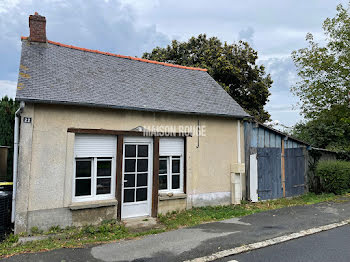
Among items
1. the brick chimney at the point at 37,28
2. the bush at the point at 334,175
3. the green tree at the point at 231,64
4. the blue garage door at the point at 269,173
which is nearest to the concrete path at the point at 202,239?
the blue garage door at the point at 269,173

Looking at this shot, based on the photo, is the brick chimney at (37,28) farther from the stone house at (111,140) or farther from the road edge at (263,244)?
the road edge at (263,244)

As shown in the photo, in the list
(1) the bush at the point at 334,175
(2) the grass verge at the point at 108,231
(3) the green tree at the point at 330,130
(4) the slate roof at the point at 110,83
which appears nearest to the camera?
(2) the grass verge at the point at 108,231

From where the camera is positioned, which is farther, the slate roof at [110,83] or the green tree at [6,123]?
the green tree at [6,123]

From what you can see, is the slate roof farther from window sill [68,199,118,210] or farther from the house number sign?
window sill [68,199,118,210]

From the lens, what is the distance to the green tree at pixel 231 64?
17.6m

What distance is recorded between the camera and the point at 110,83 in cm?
805

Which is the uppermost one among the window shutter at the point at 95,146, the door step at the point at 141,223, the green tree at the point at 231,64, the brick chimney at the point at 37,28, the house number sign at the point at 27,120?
the green tree at the point at 231,64

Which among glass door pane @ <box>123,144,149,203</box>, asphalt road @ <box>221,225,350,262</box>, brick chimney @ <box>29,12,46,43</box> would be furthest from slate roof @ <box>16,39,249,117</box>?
asphalt road @ <box>221,225,350,262</box>

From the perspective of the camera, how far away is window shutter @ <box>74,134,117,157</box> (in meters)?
6.83

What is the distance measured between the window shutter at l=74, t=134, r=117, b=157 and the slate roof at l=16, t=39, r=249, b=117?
0.93 m

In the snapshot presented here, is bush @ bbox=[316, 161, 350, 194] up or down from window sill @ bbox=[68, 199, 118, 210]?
up

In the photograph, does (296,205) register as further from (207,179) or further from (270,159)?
(207,179)

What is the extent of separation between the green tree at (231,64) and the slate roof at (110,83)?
724 cm

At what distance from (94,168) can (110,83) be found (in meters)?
2.75
